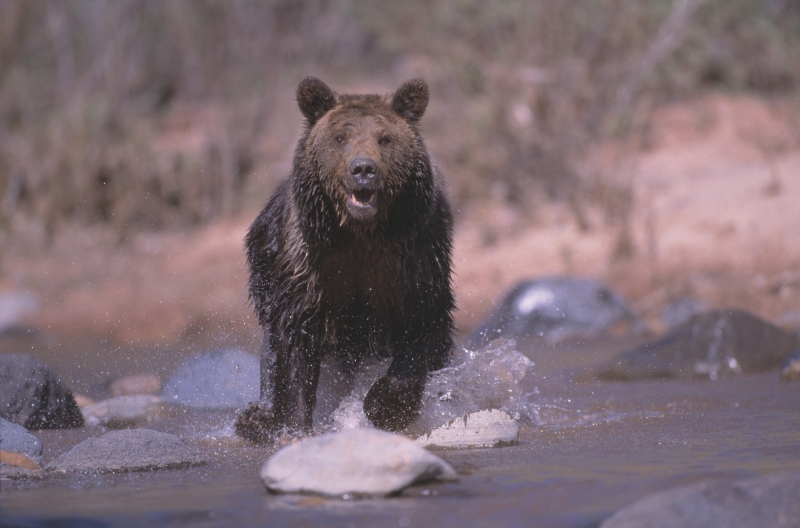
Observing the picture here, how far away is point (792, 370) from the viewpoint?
7.16 m

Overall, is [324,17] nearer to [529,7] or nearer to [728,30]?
[529,7]

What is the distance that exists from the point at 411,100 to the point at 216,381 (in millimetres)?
3074

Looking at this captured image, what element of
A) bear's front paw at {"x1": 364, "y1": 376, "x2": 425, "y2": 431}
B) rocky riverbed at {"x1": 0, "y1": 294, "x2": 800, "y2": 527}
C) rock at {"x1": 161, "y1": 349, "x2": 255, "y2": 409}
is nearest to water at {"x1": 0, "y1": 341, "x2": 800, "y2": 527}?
rocky riverbed at {"x1": 0, "y1": 294, "x2": 800, "y2": 527}

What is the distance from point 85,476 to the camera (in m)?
4.71

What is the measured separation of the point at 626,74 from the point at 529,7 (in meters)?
1.59

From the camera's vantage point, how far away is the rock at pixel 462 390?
565 cm

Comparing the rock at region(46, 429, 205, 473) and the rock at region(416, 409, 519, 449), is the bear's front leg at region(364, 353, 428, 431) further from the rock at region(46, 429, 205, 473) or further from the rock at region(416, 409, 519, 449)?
the rock at region(46, 429, 205, 473)

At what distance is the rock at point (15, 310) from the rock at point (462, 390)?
7.33 meters

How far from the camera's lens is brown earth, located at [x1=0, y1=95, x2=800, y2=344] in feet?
35.5

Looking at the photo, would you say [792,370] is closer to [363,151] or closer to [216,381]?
[363,151]

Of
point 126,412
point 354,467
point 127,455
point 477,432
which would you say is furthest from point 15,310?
point 354,467

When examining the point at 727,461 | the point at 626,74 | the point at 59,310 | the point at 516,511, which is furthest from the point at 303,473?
the point at 626,74

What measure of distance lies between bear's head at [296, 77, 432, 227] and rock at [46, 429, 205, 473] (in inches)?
54.8

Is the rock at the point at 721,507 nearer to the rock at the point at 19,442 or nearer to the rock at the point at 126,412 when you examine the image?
the rock at the point at 19,442
